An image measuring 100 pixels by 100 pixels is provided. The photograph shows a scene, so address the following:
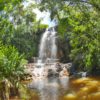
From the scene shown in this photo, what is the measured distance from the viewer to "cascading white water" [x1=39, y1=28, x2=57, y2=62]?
31.0 m

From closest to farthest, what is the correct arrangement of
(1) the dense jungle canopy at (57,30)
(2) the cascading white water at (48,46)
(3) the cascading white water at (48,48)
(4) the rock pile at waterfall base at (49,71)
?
1. (1) the dense jungle canopy at (57,30)
2. (4) the rock pile at waterfall base at (49,71)
3. (3) the cascading white water at (48,48)
4. (2) the cascading white water at (48,46)

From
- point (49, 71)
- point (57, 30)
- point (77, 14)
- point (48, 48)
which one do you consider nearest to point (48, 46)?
point (48, 48)

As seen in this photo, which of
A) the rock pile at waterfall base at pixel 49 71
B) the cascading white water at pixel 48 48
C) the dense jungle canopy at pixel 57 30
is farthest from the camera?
the cascading white water at pixel 48 48

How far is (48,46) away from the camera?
1264 inches

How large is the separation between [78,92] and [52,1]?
7.81 metres

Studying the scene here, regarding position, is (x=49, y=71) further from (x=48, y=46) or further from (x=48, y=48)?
(x=48, y=46)

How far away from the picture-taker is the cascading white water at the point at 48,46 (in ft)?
102

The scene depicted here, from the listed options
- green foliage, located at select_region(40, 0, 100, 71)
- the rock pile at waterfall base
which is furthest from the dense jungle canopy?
the rock pile at waterfall base

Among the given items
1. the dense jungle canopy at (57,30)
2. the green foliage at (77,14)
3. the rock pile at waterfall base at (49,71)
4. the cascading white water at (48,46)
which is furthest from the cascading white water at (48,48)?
the green foliage at (77,14)

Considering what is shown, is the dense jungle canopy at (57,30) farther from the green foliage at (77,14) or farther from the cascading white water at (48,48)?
the cascading white water at (48,48)

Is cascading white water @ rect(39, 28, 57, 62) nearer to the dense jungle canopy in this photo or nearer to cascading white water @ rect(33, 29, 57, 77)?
cascading white water @ rect(33, 29, 57, 77)

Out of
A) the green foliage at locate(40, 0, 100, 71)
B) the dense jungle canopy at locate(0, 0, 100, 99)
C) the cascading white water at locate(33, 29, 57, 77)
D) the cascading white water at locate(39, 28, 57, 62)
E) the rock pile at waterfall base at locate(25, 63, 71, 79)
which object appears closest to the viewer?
the green foliage at locate(40, 0, 100, 71)

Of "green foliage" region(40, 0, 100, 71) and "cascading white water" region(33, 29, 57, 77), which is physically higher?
"green foliage" region(40, 0, 100, 71)

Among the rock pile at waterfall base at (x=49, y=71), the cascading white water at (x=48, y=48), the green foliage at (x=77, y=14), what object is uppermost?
the green foliage at (x=77, y=14)
